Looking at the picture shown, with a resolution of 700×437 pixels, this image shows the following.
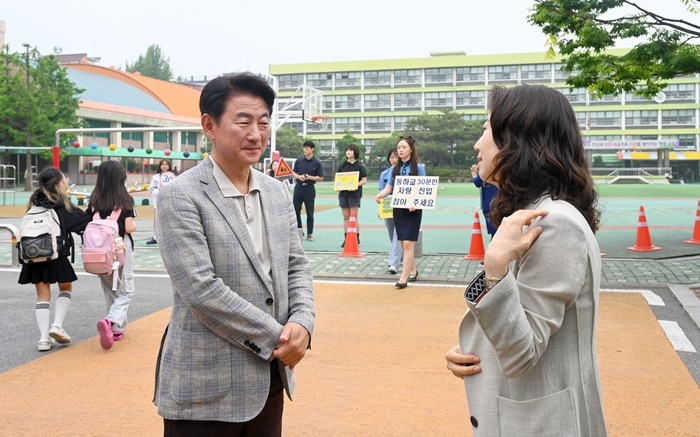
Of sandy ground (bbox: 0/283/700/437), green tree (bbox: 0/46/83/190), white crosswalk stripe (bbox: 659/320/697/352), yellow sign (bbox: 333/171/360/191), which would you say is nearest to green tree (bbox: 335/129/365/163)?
green tree (bbox: 0/46/83/190)

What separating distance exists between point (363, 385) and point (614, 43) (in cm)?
802

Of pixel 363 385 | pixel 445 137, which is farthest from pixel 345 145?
pixel 363 385

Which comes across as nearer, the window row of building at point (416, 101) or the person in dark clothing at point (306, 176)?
the person in dark clothing at point (306, 176)

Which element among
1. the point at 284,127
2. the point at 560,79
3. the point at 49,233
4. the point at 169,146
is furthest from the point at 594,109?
the point at 49,233

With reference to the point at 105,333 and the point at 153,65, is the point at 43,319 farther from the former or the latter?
the point at 153,65

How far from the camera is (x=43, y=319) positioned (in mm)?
6051

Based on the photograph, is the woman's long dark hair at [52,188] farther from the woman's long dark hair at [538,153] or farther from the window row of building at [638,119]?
the window row of building at [638,119]

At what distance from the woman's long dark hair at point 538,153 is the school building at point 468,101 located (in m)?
70.6

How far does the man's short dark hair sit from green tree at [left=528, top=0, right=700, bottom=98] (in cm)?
A: 896

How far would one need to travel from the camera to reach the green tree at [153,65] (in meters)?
107

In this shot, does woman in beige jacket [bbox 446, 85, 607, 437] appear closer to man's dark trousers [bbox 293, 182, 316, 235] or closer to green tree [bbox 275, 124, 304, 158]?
man's dark trousers [bbox 293, 182, 316, 235]

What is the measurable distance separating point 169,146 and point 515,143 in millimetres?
63752

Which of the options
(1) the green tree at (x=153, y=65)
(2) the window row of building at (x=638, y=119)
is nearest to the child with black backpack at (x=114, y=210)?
(2) the window row of building at (x=638, y=119)

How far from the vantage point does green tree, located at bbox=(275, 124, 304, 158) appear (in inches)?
2689
